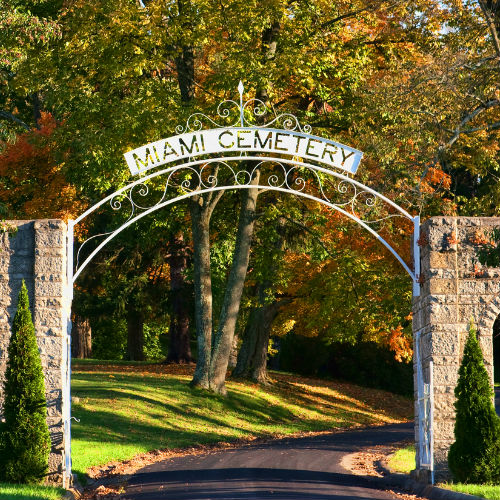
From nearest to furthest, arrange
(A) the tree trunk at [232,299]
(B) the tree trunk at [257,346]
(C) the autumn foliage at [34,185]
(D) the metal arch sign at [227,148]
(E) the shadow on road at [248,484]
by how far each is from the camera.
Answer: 1. (E) the shadow on road at [248,484]
2. (D) the metal arch sign at [227,148]
3. (A) the tree trunk at [232,299]
4. (C) the autumn foliage at [34,185]
5. (B) the tree trunk at [257,346]

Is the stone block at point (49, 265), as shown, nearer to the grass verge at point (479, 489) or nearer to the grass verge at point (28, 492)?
the grass verge at point (28, 492)

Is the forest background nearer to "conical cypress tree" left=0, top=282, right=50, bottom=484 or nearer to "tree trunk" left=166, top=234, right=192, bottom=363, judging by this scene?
"tree trunk" left=166, top=234, right=192, bottom=363

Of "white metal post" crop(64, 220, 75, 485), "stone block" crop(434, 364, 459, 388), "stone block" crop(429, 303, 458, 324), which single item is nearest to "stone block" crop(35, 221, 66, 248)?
"white metal post" crop(64, 220, 75, 485)

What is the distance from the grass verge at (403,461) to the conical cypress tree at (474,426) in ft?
9.28

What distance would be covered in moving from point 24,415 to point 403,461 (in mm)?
7933

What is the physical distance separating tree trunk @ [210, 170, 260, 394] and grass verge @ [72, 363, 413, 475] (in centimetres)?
79

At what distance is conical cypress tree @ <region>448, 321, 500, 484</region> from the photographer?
39.5 feet

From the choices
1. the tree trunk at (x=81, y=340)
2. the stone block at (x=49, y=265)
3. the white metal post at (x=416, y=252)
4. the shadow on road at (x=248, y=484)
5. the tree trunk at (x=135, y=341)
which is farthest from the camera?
the tree trunk at (x=81, y=340)

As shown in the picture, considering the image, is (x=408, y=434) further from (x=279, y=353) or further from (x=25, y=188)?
(x=279, y=353)

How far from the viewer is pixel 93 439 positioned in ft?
60.8

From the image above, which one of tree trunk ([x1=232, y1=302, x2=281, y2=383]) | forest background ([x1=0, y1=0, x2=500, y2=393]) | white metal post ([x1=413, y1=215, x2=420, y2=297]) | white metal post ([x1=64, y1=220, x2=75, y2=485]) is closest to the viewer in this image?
white metal post ([x1=64, y1=220, x2=75, y2=485])

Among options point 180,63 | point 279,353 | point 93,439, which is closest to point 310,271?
point 180,63

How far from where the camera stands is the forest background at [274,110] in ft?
69.5

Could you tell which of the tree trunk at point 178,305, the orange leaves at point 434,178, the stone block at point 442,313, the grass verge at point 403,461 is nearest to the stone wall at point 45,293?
the stone block at point 442,313
